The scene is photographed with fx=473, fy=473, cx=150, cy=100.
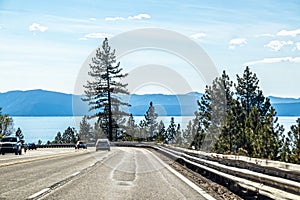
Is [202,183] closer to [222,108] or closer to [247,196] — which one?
[247,196]

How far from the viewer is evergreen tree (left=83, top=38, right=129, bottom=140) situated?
278ft

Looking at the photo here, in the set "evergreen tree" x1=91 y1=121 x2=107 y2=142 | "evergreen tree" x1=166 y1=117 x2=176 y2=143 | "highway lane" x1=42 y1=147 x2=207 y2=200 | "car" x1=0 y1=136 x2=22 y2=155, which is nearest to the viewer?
"highway lane" x1=42 y1=147 x2=207 y2=200

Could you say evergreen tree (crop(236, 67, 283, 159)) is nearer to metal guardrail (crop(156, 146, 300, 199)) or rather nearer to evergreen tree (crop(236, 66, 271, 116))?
evergreen tree (crop(236, 66, 271, 116))

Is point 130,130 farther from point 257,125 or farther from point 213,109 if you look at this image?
point 257,125

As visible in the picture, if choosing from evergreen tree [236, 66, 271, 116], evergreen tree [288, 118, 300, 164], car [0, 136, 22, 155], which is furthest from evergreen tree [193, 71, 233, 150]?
car [0, 136, 22, 155]

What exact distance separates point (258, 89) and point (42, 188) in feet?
225

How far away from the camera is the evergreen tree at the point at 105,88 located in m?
84.8

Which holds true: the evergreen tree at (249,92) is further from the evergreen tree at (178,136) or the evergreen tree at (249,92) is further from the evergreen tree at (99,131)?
the evergreen tree at (178,136)

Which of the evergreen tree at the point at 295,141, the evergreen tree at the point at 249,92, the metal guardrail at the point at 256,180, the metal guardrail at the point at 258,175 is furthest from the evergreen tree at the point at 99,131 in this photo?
the metal guardrail at the point at 258,175

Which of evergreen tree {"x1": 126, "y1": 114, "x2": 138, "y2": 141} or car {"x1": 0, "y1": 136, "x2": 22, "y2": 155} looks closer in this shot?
car {"x1": 0, "y1": 136, "x2": 22, "y2": 155}

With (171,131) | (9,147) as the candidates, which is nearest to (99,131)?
(171,131)

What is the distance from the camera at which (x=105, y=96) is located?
85.4 metres

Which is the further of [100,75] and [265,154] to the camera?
[100,75]

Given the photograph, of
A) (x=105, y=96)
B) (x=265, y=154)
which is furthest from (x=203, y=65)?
(x=105, y=96)
